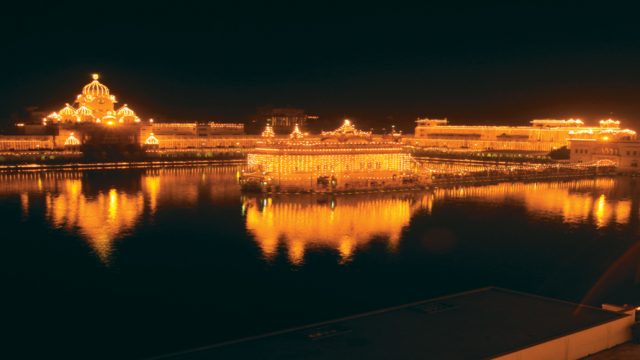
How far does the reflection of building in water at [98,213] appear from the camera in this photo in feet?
78.3

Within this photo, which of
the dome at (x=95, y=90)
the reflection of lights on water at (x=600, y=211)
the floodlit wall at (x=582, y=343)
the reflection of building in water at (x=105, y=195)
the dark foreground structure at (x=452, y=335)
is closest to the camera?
the dark foreground structure at (x=452, y=335)

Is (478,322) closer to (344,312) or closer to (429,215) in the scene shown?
(344,312)

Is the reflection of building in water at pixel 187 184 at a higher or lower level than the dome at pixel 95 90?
lower

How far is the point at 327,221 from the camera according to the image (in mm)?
27547

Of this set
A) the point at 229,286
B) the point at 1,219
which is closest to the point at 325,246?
the point at 229,286

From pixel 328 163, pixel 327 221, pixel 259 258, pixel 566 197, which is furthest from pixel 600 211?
pixel 259 258

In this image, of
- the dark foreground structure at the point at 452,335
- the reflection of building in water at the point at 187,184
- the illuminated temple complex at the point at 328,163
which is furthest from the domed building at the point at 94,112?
the dark foreground structure at the point at 452,335

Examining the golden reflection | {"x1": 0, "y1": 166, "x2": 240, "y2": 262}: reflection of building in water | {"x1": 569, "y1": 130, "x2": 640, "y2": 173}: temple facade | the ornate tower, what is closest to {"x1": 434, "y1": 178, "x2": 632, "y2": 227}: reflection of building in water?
{"x1": 569, "y1": 130, "x2": 640, "y2": 173}: temple facade

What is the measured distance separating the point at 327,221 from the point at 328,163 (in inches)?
506

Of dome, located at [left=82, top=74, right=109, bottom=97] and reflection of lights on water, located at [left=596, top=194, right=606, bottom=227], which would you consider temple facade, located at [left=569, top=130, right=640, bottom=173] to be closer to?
reflection of lights on water, located at [left=596, top=194, right=606, bottom=227]

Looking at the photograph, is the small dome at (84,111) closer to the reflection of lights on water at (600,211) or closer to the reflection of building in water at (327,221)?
the reflection of building in water at (327,221)

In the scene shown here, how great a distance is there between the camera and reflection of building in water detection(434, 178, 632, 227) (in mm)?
30406

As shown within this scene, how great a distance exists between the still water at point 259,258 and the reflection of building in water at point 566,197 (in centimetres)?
22

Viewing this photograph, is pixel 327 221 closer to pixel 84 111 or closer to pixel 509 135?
pixel 84 111
